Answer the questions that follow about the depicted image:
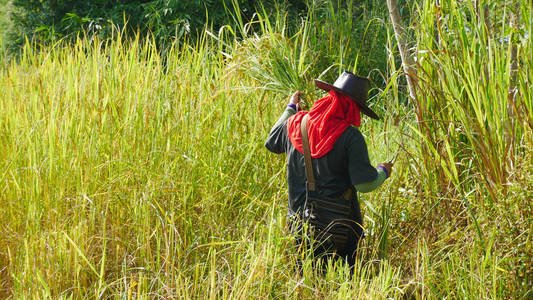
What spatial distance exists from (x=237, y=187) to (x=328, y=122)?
3.12ft

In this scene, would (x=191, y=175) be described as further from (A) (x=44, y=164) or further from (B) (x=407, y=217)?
(B) (x=407, y=217)

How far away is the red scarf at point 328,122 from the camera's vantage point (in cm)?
314

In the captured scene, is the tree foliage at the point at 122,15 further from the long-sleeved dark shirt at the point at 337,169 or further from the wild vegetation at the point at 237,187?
the long-sleeved dark shirt at the point at 337,169

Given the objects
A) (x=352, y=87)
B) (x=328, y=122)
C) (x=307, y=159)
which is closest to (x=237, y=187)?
(x=307, y=159)

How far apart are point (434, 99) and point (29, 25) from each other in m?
9.14

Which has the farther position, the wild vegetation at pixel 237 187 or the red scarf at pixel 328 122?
the red scarf at pixel 328 122

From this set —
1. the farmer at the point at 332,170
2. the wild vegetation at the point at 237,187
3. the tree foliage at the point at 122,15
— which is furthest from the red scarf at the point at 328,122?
the tree foliage at the point at 122,15

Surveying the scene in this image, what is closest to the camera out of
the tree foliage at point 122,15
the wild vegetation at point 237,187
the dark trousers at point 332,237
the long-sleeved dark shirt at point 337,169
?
the wild vegetation at point 237,187

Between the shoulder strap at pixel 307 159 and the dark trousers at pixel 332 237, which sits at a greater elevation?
the shoulder strap at pixel 307 159

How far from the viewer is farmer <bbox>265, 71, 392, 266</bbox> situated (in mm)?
3129

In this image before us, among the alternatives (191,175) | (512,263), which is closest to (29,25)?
(191,175)

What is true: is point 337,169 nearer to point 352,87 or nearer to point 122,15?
point 352,87

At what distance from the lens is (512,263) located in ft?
9.68

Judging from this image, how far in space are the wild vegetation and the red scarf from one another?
13.8 inches
